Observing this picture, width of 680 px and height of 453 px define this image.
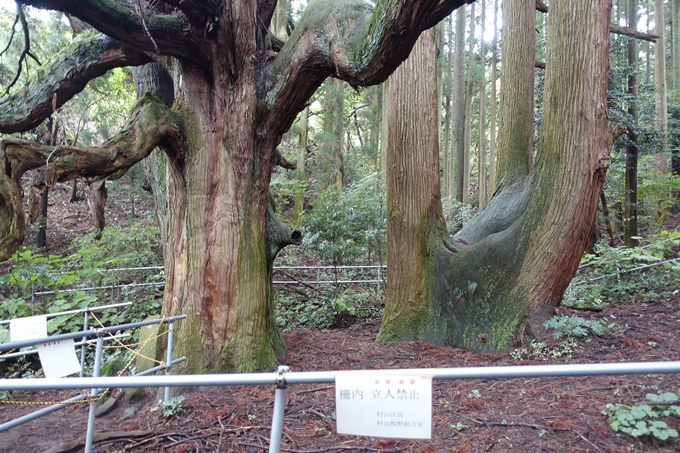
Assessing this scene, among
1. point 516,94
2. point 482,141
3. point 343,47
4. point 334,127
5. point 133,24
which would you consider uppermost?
point 482,141

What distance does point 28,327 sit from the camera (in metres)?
3.43

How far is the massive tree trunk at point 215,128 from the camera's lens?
437 cm

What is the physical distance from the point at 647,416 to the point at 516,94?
5638 mm

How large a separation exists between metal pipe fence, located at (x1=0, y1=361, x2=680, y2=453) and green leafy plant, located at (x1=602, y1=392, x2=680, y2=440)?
158 cm

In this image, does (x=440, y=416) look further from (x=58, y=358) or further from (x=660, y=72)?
(x=660, y=72)

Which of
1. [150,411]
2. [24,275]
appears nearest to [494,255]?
[150,411]

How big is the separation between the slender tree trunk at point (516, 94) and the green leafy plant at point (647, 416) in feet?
14.3

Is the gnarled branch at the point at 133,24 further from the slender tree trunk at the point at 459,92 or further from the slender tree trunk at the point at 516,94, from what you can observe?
the slender tree trunk at the point at 459,92

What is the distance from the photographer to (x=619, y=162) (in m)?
12.6

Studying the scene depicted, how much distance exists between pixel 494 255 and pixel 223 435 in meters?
3.92

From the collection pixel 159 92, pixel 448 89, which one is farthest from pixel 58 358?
pixel 448 89

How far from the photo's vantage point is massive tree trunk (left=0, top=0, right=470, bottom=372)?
437cm

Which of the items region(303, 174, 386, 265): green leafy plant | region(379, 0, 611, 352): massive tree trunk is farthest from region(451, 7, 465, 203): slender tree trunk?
region(379, 0, 611, 352): massive tree trunk

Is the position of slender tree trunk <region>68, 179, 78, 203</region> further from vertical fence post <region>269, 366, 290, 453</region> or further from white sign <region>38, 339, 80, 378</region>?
vertical fence post <region>269, 366, 290, 453</region>
